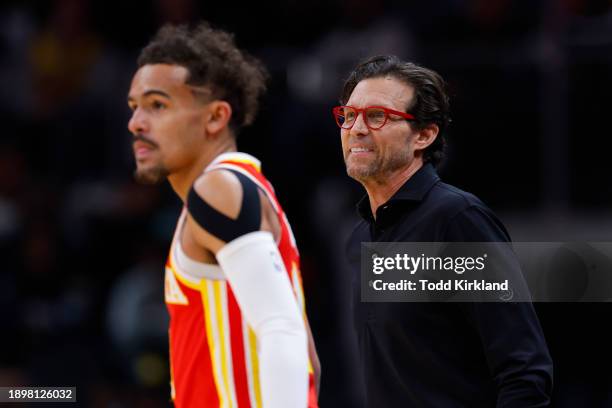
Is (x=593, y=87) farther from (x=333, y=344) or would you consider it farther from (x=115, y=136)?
(x=115, y=136)

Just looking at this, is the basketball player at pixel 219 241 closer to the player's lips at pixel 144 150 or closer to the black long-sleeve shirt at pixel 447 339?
the player's lips at pixel 144 150

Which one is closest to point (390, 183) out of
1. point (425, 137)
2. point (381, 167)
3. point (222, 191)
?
point (381, 167)

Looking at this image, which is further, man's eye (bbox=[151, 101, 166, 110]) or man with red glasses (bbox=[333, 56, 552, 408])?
man's eye (bbox=[151, 101, 166, 110])

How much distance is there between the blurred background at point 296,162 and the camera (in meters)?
7.86

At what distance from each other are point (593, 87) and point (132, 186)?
385 cm

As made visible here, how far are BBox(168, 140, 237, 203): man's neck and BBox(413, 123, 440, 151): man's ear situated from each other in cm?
96

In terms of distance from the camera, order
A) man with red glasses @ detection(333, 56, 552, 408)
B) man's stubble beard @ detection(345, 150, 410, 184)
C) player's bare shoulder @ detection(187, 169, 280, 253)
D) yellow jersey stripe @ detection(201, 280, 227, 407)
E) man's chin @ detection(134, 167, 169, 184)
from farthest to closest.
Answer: man's chin @ detection(134, 167, 169, 184) → yellow jersey stripe @ detection(201, 280, 227, 407) → man's stubble beard @ detection(345, 150, 410, 184) → player's bare shoulder @ detection(187, 169, 280, 253) → man with red glasses @ detection(333, 56, 552, 408)

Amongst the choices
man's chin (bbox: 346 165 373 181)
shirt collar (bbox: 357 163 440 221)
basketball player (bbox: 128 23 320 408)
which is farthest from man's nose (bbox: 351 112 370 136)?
basketball player (bbox: 128 23 320 408)

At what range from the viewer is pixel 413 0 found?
9.47 metres

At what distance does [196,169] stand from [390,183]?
0.98 metres

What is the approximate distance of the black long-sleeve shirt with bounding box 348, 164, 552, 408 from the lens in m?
3.43

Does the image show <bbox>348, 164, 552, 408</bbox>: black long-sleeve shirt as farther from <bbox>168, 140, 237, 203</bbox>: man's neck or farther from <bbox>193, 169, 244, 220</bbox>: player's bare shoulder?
<bbox>168, 140, 237, 203</bbox>: man's neck

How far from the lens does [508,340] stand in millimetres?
3447

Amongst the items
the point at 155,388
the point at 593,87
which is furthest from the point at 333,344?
the point at 593,87
